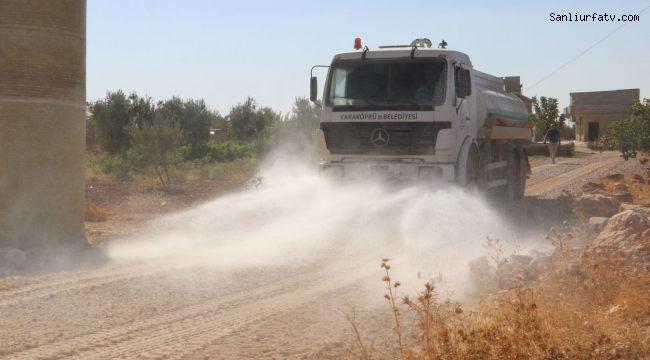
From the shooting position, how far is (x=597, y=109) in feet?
183

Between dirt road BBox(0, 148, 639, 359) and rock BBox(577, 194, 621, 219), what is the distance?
5234mm

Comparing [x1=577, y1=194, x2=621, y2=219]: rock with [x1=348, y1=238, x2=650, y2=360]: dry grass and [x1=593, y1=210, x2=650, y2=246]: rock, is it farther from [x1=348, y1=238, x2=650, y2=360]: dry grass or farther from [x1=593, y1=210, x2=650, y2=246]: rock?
[x1=348, y1=238, x2=650, y2=360]: dry grass

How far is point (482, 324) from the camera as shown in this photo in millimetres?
5328

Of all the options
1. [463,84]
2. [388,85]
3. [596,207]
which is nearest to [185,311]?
[388,85]

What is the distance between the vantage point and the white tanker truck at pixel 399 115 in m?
11.4

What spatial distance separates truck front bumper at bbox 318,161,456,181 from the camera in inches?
447

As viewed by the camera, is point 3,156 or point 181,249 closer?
point 3,156

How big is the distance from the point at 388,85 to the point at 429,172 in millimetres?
1559

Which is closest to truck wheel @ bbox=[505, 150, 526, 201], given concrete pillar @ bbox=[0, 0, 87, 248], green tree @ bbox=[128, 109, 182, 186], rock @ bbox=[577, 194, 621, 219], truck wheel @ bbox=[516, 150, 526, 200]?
truck wheel @ bbox=[516, 150, 526, 200]

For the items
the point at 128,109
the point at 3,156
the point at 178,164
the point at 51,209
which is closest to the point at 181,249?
the point at 51,209

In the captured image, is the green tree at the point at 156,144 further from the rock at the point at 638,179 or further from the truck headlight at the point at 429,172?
the rock at the point at 638,179

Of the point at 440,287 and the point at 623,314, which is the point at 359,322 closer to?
the point at 440,287

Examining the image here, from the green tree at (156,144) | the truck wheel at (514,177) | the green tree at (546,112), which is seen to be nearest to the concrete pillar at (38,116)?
the truck wheel at (514,177)

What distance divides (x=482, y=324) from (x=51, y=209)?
6919mm
